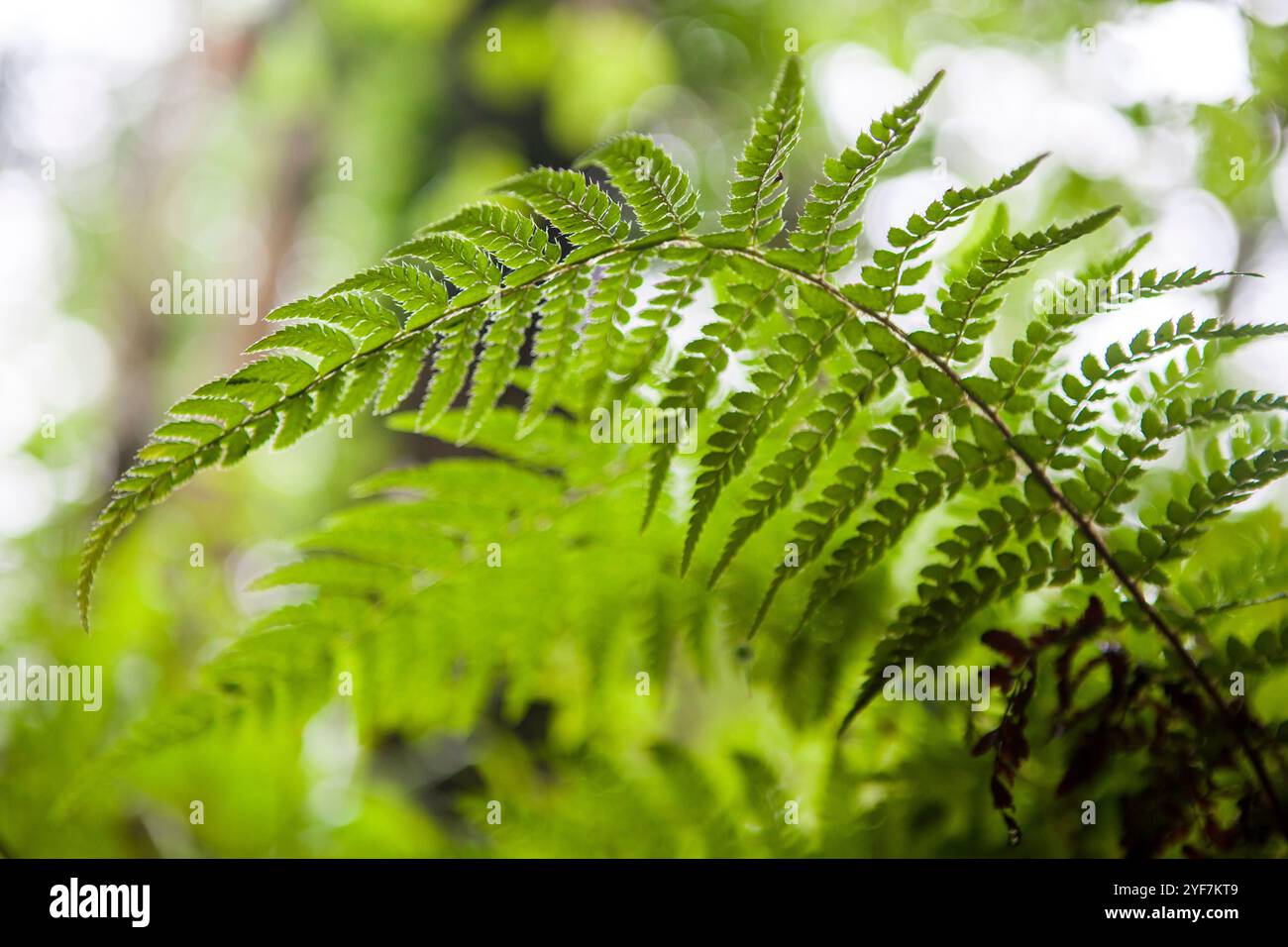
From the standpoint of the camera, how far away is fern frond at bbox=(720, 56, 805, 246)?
65cm

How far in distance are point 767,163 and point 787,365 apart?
0.60 ft

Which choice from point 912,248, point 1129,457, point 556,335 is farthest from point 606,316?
point 1129,457

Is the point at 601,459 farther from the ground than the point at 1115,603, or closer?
farther from the ground

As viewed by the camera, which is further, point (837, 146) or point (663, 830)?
point (837, 146)

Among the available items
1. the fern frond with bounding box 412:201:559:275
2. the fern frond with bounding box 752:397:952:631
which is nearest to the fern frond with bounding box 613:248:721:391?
the fern frond with bounding box 412:201:559:275

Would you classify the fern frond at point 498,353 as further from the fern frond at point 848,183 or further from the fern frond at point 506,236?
the fern frond at point 848,183

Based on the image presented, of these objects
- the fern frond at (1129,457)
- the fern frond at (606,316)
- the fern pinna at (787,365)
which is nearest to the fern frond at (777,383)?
the fern pinna at (787,365)

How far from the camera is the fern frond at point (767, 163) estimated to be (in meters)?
0.65

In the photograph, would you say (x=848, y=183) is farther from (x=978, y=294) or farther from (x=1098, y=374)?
(x=1098, y=374)

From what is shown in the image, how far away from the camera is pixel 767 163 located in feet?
2.27

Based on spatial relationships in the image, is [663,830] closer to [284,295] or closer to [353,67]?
[284,295]

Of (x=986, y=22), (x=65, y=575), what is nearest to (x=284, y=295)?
(x=65, y=575)
